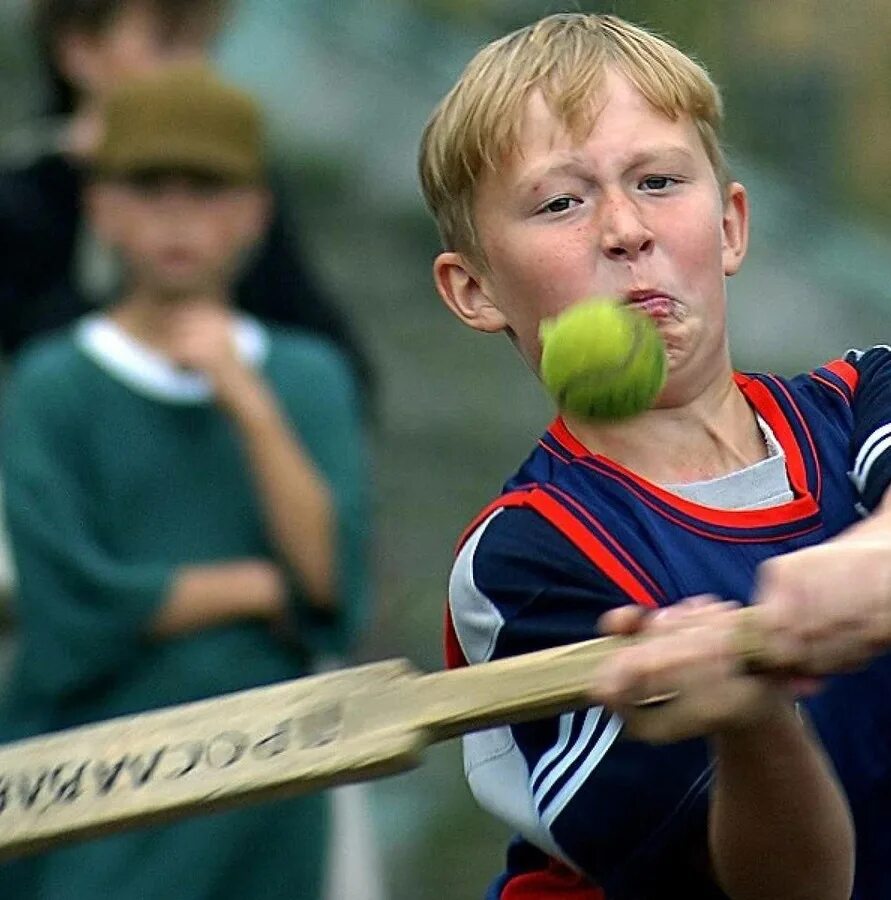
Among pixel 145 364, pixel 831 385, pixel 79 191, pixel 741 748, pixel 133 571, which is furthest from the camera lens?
pixel 79 191

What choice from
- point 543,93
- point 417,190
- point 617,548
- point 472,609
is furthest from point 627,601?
point 417,190

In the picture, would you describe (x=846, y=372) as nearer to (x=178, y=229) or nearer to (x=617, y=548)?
(x=617, y=548)

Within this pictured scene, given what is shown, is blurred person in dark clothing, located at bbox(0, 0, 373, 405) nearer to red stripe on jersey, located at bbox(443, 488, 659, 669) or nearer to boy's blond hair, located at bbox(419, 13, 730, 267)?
boy's blond hair, located at bbox(419, 13, 730, 267)

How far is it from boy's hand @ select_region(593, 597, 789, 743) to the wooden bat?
6 centimetres

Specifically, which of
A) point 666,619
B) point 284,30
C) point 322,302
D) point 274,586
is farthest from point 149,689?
point 284,30

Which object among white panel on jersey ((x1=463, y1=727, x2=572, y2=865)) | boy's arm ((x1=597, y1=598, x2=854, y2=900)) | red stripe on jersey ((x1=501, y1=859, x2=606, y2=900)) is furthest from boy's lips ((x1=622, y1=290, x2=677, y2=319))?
red stripe on jersey ((x1=501, y1=859, x2=606, y2=900))

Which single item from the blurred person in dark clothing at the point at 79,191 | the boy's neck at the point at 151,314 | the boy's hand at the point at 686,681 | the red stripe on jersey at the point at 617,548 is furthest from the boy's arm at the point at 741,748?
the blurred person in dark clothing at the point at 79,191

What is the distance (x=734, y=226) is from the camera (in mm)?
2477

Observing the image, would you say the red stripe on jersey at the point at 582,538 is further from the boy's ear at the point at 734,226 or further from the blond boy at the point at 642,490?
the boy's ear at the point at 734,226

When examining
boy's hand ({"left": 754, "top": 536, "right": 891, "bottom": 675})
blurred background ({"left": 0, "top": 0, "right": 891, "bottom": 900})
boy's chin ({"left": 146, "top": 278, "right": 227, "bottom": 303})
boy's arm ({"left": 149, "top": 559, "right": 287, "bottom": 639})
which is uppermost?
boy's hand ({"left": 754, "top": 536, "right": 891, "bottom": 675})

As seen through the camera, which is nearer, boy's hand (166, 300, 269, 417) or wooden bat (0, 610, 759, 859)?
wooden bat (0, 610, 759, 859)

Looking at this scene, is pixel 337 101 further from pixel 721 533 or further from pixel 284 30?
pixel 721 533

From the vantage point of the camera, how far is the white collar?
13.5 ft

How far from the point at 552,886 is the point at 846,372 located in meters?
0.58
